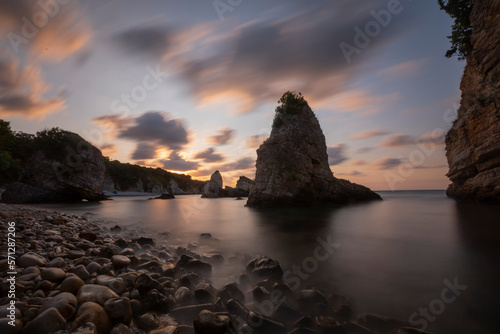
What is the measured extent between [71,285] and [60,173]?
39409mm

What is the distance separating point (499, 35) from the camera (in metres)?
15.2

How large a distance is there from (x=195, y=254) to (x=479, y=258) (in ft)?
28.3

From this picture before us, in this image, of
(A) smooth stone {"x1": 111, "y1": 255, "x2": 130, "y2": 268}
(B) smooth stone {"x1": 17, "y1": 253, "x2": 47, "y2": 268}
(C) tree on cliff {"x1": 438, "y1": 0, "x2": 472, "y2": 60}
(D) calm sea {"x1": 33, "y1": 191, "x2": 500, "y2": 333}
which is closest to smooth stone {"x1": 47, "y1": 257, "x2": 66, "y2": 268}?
(B) smooth stone {"x1": 17, "y1": 253, "x2": 47, "y2": 268}

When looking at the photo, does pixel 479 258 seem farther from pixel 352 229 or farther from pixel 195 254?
pixel 195 254

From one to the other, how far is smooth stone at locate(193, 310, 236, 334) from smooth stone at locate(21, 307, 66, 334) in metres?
1.64

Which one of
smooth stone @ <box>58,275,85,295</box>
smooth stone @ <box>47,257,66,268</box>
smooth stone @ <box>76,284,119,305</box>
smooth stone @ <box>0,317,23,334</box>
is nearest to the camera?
smooth stone @ <box>0,317,23,334</box>

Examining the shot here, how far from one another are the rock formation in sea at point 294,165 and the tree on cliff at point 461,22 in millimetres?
15969

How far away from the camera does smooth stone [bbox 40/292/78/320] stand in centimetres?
270

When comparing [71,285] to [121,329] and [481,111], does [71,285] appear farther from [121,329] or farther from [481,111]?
[481,111]

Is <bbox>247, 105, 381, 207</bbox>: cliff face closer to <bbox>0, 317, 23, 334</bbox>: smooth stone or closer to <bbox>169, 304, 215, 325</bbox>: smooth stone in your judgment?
<bbox>169, 304, 215, 325</bbox>: smooth stone

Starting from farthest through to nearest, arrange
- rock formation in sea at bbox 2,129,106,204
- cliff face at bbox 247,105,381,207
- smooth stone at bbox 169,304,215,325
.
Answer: rock formation in sea at bbox 2,129,106,204, cliff face at bbox 247,105,381,207, smooth stone at bbox 169,304,215,325

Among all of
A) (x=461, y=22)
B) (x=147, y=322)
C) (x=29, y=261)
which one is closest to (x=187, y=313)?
(x=147, y=322)

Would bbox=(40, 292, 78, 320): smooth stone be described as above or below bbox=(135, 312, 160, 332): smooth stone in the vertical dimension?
above

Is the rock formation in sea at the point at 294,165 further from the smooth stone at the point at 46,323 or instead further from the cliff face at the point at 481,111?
the smooth stone at the point at 46,323
